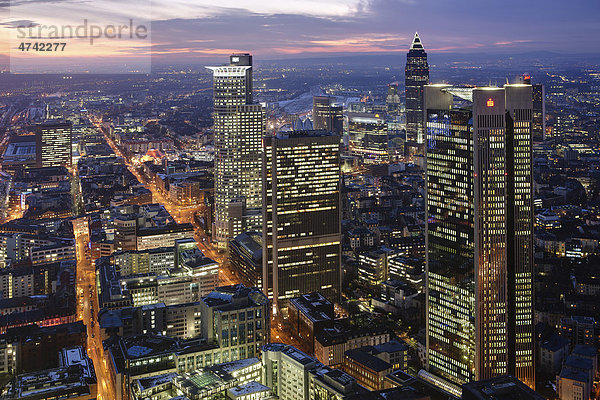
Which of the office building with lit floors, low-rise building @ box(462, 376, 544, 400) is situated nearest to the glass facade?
the office building with lit floors

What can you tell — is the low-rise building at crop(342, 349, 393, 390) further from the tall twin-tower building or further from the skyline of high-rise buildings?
the tall twin-tower building

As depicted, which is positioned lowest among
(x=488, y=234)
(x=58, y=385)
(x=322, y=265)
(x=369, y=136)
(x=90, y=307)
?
(x=90, y=307)

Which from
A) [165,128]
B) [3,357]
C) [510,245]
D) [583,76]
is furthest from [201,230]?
[165,128]

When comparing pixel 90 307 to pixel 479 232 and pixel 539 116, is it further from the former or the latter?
pixel 539 116

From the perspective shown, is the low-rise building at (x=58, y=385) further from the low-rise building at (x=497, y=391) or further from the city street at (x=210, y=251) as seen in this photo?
the low-rise building at (x=497, y=391)

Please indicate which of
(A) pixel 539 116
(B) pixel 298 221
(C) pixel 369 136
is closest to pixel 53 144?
(C) pixel 369 136

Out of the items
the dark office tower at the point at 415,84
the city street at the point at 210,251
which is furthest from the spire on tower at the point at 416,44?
the city street at the point at 210,251
